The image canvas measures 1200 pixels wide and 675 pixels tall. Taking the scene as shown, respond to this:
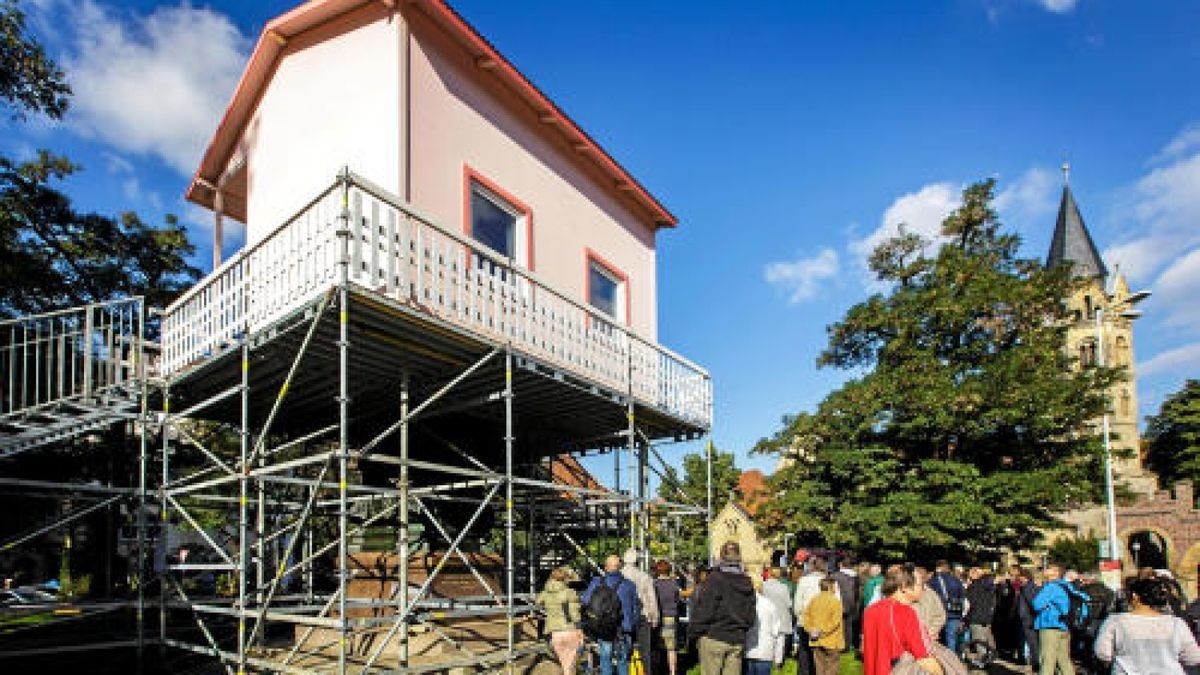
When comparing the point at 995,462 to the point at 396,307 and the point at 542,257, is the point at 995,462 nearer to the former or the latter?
the point at 542,257

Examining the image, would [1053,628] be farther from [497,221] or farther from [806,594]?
[497,221]

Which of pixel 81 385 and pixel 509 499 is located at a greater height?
pixel 81 385

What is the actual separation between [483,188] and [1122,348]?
221 feet

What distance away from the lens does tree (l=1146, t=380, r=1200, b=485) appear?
48.2 m

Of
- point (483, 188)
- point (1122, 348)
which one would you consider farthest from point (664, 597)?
point (1122, 348)

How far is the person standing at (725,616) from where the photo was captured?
7203 millimetres

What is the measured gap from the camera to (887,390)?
23.7m

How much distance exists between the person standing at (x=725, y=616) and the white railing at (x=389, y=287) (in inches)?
138

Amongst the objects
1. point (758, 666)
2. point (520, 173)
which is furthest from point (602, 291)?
point (758, 666)

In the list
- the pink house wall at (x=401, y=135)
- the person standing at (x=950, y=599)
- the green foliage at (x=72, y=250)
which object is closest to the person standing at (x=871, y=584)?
the person standing at (x=950, y=599)

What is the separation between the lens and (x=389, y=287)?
301 inches

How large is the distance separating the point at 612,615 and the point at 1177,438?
58.4 metres

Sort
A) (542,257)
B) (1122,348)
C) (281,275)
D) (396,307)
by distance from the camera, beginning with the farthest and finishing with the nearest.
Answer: (1122,348) → (542,257) → (281,275) → (396,307)

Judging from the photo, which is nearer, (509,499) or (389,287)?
(389,287)
